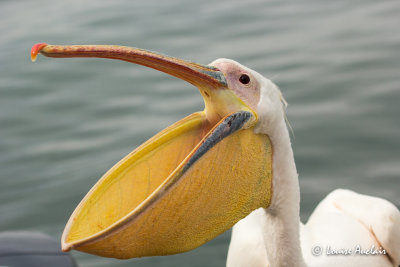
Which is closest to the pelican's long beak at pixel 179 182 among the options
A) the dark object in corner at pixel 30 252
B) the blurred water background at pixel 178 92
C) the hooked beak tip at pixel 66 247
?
the hooked beak tip at pixel 66 247

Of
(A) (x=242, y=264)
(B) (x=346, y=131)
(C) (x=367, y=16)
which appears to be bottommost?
(A) (x=242, y=264)

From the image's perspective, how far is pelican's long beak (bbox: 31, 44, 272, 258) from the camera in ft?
5.91

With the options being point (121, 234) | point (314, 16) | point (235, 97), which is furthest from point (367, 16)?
point (121, 234)

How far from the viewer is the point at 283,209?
2289mm

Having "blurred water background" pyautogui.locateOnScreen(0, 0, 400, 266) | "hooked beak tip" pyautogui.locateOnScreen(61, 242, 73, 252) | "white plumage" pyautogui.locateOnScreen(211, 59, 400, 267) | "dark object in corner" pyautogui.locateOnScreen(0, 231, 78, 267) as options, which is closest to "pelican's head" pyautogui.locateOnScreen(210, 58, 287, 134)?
"white plumage" pyautogui.locateOnScreen(211, 59, 400, 267)

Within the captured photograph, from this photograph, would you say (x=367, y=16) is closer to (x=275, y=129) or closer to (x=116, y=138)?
(x=116, y=138)

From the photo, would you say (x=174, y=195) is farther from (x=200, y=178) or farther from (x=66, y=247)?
(x=66, y=247)

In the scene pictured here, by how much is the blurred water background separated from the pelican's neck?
104 centimetres

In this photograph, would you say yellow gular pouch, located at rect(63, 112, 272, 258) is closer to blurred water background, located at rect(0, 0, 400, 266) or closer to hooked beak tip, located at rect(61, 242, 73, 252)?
hooked beak tip, located at rect(61, 242, 73, 252)

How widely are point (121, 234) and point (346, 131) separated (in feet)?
9.28

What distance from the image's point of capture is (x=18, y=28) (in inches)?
265

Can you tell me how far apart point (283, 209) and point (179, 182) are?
0.60 m

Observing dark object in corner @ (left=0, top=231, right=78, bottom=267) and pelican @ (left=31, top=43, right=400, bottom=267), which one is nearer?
pelican @ (left=31, top=43, right=400, bottom=267)

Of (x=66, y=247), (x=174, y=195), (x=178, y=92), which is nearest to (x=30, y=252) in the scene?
(x=66, y=247)
